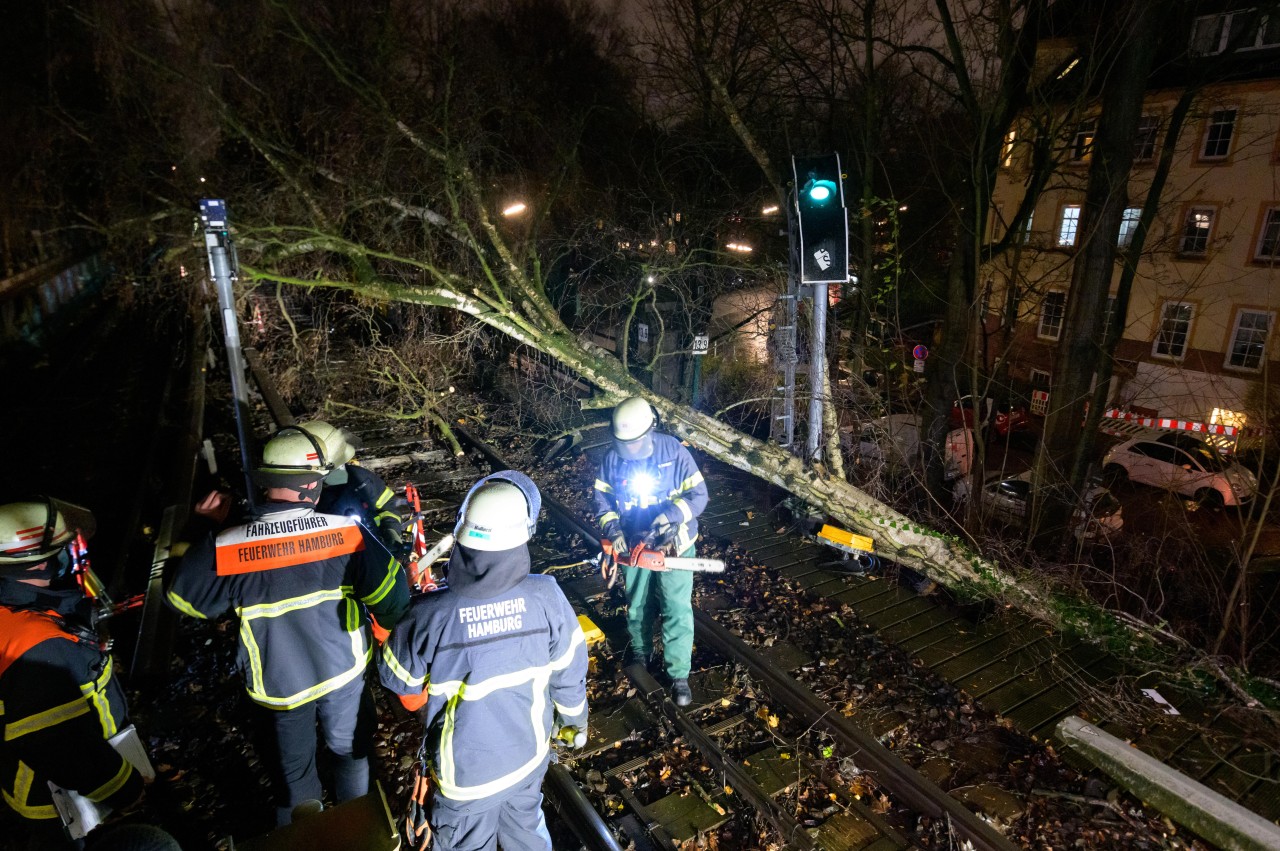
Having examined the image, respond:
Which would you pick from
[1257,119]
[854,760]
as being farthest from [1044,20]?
[1257,119]

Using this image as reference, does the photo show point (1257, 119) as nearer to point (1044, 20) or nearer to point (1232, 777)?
point (1044, 20)

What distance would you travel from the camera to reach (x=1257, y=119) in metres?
17.9

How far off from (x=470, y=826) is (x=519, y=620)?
1058mm

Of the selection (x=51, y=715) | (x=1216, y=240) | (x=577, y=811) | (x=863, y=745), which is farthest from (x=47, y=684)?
(x=1216, y=240)

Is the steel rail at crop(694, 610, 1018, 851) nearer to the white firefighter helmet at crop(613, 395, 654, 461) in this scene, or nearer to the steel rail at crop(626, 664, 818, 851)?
the steel rail at crop(626, 664, 818, 851)

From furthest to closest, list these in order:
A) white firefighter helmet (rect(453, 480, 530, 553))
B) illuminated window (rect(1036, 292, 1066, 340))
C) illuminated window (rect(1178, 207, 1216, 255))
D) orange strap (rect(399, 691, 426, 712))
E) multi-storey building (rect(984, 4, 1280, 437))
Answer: illuminated window (rect(1036, 292, 1066, 340)), illuminated window (rect(1178, 207, 1216, 255)), multi-storey building (rect(984, 4, 1280, 437)), orange strap (rect(399, 691, 426, 712)), white firefighter helmet (rect(453, 480, 530, 553))

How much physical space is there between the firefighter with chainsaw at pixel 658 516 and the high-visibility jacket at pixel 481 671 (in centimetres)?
215

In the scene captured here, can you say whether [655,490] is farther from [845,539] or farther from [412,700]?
[845,539]

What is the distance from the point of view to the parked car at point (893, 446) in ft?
29.8

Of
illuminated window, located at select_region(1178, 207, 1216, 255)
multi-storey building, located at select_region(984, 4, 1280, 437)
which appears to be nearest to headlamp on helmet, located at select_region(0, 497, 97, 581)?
multi-storey building, located at select_region(984, 4, 1280, 437)

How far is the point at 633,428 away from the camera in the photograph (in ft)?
16.0

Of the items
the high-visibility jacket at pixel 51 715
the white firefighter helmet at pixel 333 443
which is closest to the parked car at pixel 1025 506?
the white firefighter helmet at pixel 333 443

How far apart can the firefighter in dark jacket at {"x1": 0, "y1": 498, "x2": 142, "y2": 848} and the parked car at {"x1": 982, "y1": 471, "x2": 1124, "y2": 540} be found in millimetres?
9360

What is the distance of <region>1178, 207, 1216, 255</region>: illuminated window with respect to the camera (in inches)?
757
